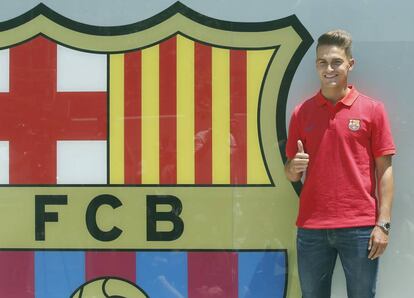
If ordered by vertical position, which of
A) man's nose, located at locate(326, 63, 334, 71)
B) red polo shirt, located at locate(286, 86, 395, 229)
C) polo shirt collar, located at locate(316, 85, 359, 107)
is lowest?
red polo shirt, located at locate(286, 86, 395, 229)

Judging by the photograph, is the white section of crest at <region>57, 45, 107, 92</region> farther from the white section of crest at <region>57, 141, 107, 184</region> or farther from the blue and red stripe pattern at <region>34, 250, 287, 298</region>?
the blue and red stripe pattern at <region>34, 250, 287, 298</region>

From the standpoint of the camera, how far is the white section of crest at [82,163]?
2.50m

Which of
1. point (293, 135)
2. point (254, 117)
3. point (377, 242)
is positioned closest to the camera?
point (377, 242)

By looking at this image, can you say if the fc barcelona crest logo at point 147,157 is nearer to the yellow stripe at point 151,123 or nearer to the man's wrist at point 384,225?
the yellow stripe at point 151,123

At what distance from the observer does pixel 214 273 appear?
2.46 m

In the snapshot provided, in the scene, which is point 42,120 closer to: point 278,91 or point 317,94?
point 278,91

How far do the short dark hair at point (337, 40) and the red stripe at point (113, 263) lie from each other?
127cm

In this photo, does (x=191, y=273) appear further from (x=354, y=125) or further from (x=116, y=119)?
(x=354, y=125)

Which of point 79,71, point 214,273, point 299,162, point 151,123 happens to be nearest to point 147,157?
point 151,123

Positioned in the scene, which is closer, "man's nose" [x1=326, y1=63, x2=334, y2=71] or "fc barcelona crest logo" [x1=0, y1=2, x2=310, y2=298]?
"man's nose" [x1=326, y1=63, x2=334, y2=71]

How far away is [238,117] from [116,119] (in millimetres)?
566

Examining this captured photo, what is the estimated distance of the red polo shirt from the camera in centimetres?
214

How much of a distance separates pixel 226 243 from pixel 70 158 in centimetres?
83

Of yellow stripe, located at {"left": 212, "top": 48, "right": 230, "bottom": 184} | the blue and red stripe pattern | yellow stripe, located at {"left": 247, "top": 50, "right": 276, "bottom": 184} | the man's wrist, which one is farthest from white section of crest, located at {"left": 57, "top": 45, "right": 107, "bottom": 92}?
the man's wrist
